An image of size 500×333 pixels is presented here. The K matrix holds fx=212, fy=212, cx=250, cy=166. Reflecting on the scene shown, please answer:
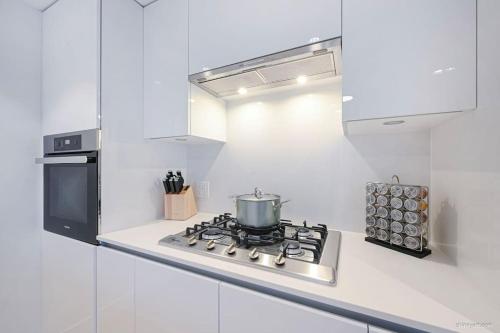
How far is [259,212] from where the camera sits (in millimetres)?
985

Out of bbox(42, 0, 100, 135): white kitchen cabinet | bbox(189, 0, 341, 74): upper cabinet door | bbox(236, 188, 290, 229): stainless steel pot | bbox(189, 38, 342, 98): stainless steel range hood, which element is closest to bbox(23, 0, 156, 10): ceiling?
bbox(42, 0, 100, 135): white kitchen cabinet

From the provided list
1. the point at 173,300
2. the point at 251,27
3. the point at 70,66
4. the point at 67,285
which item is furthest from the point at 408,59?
the point at 67,285

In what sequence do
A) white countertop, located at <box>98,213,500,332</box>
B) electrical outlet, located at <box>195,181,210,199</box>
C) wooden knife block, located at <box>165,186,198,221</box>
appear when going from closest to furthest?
white countertop, located at <box>98,213,500,332</box>
wooden knife block, located at <box>165,186,198,221</box>
electrical outlet, located at <box>195,181,210,199</box>

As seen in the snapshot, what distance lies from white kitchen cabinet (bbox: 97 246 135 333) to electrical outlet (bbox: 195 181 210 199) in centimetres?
69

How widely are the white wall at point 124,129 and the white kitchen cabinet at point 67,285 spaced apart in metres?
0.23

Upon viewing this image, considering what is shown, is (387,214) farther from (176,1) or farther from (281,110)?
(176,1)

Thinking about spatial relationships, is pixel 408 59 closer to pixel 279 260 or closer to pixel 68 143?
pixel 279 260

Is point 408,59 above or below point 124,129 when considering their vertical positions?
above

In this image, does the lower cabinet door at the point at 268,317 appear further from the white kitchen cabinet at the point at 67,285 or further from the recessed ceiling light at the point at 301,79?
the recessed ceiling light at the point at 301,79

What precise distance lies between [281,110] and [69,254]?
1.50 metres

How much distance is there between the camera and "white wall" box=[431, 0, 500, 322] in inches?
21.1

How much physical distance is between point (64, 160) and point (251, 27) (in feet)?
4.07

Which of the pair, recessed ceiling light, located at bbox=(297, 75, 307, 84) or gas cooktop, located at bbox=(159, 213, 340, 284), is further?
recessed ceiling light, located at bbox=(297, 75, 307, 84)

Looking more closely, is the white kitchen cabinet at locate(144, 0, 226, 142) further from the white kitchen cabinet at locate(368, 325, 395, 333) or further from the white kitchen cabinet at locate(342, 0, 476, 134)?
the white kitchen cabinet at locate(368, 325, 395, 333)
